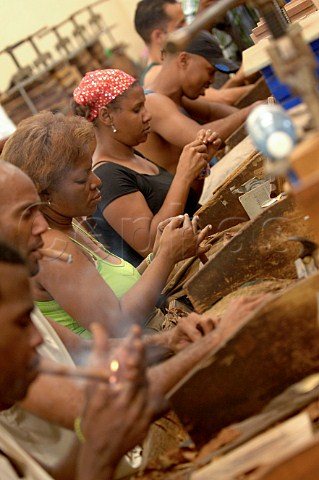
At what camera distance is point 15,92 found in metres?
10.4

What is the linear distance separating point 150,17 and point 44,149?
3655 mm

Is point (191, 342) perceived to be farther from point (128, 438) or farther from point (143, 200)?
point (143, 200)

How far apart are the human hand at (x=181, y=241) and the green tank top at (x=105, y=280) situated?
0.56 feet

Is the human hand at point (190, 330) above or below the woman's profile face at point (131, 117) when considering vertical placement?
below

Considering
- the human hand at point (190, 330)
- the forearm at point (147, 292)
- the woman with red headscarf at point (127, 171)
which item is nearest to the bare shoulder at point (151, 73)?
the woman with red headscarf at point (127, 171)

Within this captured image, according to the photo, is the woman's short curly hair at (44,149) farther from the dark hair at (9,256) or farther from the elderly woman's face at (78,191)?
the dark hair at (9,256)

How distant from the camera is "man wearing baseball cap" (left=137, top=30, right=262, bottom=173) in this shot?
4.75 m

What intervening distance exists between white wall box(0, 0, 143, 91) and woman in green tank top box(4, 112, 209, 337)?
5.71m

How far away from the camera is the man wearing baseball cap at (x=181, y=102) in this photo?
4.75 metres

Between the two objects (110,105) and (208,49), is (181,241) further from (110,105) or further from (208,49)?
(208,49)

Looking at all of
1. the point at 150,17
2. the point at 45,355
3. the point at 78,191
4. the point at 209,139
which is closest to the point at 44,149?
the point at 78,191

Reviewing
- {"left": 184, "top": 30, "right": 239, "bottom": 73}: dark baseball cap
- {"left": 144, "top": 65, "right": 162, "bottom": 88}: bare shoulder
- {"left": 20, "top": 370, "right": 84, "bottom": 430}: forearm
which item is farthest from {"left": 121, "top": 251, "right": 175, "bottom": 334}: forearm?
{"left": 144, "top": 65, "right": 162, "bottom": 88}: bare shoulder

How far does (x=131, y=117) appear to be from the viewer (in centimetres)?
412

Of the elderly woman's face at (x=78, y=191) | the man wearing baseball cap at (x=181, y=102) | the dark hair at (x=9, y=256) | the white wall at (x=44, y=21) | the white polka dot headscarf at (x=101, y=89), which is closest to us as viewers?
the dark hair at (x=9, y=256)
